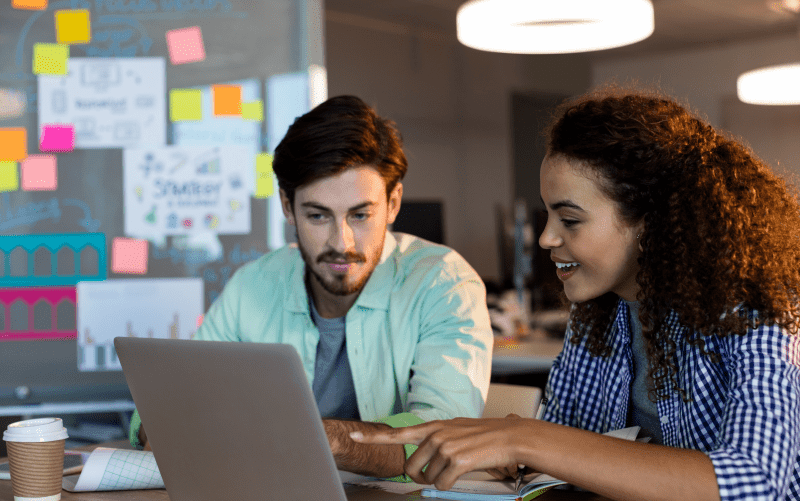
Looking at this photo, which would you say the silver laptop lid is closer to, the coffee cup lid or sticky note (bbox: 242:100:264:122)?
the coffee cup lid

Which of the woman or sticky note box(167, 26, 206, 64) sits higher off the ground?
sticky note box(167, 26, 206, 64)

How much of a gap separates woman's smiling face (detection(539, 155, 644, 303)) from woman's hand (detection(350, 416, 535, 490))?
37 cm

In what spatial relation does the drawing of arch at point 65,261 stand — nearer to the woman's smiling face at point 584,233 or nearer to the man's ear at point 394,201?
the man's ear at point 394,201

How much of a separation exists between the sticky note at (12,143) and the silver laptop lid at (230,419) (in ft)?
5.00

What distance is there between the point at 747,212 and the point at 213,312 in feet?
3.80

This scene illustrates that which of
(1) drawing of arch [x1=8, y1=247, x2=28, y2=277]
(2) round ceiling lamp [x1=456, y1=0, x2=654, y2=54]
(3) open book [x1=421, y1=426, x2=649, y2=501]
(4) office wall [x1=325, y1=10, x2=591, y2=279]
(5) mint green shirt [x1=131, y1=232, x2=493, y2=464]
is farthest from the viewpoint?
(4) office wall [x1=325, y1=10, x2=591, y2=279]

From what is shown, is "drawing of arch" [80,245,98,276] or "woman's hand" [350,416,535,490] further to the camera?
"drawing of arch" [80,245,98,276]

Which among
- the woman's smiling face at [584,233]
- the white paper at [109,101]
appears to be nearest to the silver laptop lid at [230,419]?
the woman's smiling face at [584,233]

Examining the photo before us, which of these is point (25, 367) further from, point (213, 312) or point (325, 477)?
point (325, 477)

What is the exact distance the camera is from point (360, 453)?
1.11 meters

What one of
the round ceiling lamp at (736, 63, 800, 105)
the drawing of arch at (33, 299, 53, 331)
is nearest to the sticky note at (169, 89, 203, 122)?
the drawing of arch at (33, 299, 53, 331)

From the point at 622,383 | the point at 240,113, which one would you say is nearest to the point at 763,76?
the point at 240,113

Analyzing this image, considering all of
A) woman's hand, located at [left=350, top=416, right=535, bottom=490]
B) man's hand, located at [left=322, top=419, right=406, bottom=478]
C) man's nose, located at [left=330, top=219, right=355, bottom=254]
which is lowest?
man's hand, located at [left=322, top=419, right=406, bottom=478]

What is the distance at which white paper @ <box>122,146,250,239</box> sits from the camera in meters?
2.35
